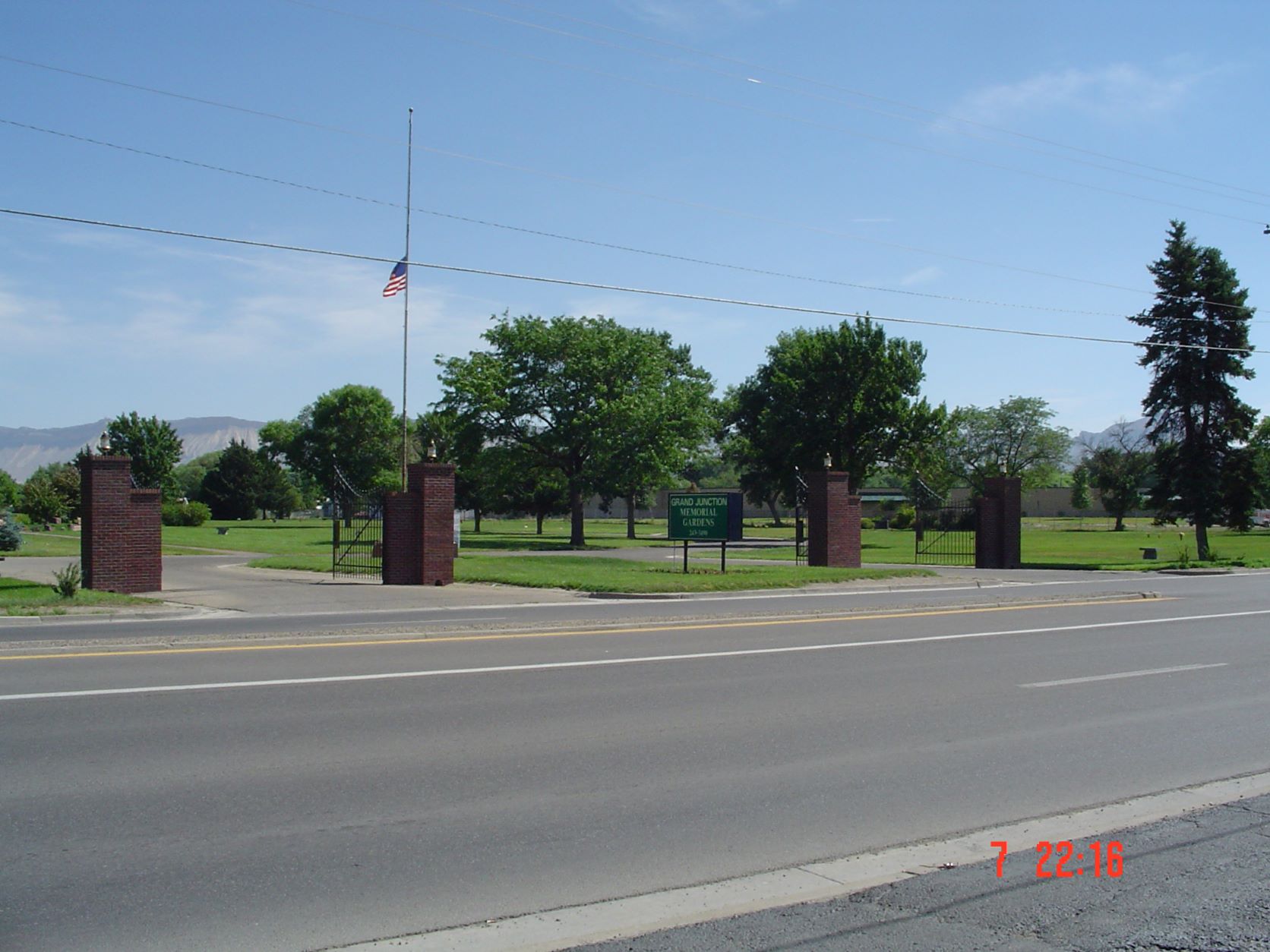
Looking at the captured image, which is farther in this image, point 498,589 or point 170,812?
point 498,589

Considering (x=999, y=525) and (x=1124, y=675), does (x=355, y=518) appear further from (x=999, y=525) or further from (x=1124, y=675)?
(x=999, y=525)

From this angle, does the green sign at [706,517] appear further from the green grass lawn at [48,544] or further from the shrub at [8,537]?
the shrub at [8,537]

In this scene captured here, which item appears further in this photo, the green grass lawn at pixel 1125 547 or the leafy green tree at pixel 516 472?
the leafy green tree at pixel 516 472

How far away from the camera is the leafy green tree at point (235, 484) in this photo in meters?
102

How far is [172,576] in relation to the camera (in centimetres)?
2742

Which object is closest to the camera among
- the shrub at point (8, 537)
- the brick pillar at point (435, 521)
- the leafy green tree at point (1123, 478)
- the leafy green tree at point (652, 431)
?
the brick pillar at point (435, 521)

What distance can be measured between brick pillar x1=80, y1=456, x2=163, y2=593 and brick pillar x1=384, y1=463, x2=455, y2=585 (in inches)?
204

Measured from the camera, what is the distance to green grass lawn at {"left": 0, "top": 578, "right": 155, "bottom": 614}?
17688mm

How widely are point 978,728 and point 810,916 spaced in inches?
188

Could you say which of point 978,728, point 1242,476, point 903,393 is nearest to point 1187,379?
point 1242,476

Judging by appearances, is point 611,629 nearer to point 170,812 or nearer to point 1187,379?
point 170,812

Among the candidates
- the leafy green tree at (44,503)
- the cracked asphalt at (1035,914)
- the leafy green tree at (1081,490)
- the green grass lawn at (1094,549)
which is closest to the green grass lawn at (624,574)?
the green grass lawn at (1094,549)

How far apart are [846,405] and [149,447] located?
181ft

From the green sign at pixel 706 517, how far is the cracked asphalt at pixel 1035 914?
21965 mm
